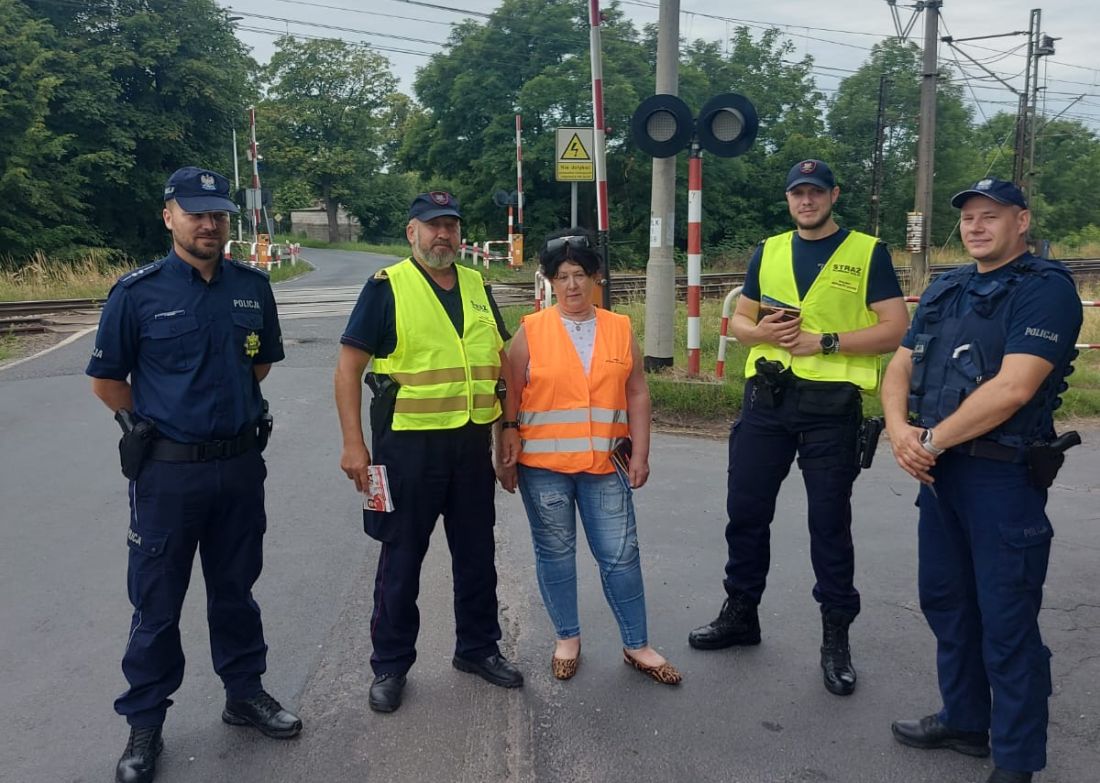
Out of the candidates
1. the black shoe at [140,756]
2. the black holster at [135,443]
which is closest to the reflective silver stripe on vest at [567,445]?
the black holster at [135,443]

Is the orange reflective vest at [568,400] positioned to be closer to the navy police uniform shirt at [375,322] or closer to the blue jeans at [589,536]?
the blue jeans at [589,536]

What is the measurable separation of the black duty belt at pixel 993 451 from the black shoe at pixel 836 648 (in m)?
1.03

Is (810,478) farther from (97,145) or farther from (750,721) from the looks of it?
(97,145)

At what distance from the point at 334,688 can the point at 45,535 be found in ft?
8.63

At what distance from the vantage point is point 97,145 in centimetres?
2823

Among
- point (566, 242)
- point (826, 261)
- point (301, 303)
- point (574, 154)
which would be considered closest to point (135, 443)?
point (566, 242)

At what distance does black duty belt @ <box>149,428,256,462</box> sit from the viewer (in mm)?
3113

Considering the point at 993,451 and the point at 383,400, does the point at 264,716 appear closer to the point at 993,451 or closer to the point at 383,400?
the point at 383,400

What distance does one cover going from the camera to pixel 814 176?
3598 millimetres

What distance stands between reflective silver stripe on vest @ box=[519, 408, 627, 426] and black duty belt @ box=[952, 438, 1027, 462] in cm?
126

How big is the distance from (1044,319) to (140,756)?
10.4 feet

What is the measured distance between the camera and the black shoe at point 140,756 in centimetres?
299

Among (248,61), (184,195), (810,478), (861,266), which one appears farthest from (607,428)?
(248,61)

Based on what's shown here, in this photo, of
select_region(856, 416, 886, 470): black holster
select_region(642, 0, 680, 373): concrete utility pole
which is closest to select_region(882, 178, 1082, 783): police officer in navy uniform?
select_region(856, 416, 886, 470): black holster
